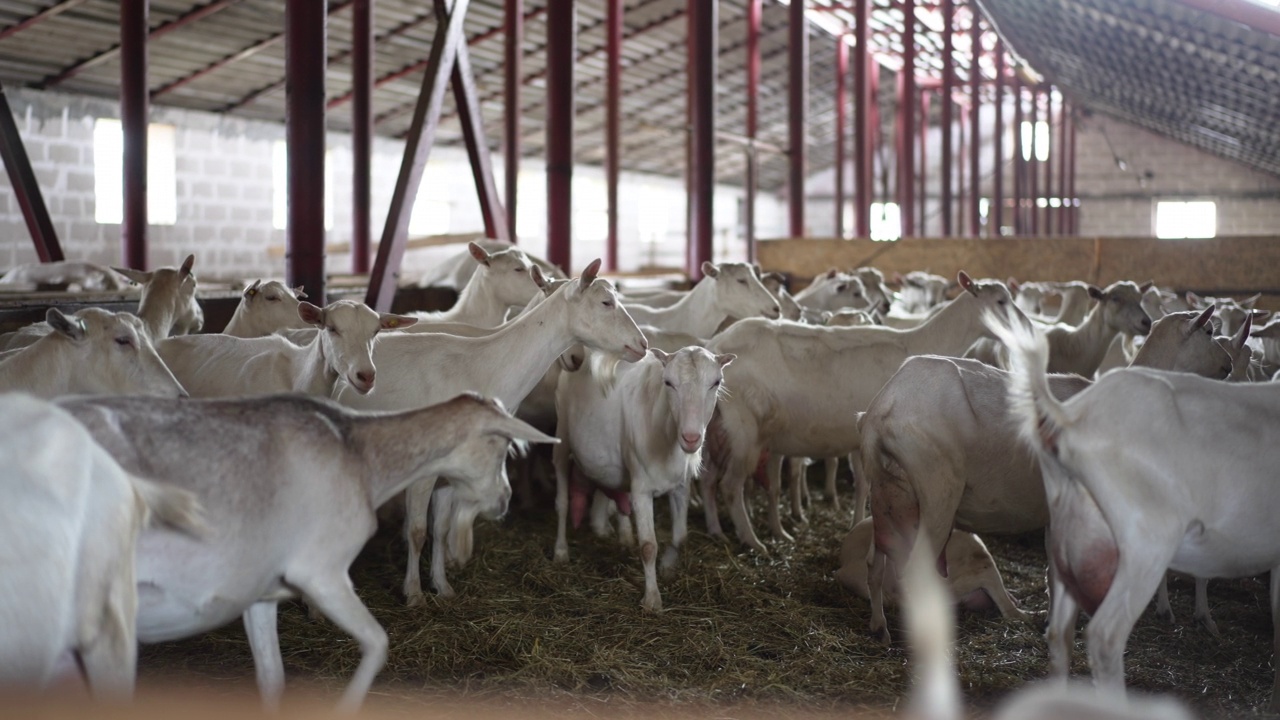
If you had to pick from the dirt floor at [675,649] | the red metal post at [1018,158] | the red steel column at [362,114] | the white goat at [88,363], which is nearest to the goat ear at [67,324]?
the white goat at [88,363]

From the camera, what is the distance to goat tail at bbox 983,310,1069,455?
378 centimetres

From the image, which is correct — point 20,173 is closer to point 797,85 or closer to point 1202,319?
point 1202,319

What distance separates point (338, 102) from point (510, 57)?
825cm

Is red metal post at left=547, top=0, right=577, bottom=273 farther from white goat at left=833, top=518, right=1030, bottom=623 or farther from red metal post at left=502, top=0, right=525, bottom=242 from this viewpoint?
white goat at left=833, top=518, right=1030, bottom=623

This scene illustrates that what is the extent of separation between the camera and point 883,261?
1502cm

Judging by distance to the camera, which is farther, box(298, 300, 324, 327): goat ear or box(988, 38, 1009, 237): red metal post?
box(988, 38, 1009, 237): red metal post

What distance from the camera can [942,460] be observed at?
16.6 ft

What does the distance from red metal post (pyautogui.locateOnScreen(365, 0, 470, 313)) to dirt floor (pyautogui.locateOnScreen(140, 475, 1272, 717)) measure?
2.32 meters

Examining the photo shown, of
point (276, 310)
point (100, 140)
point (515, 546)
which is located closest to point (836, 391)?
point (515, 546)

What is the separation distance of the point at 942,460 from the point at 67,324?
3.78 m

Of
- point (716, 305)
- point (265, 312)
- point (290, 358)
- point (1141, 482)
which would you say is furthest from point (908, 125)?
point (1141, 482)

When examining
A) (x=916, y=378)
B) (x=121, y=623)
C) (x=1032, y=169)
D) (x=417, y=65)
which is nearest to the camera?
(x=121, y=623)

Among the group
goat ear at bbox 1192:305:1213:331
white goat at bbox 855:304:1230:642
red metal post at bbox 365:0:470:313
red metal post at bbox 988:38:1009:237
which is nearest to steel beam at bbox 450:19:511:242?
red metal post at bbox 365:0:470:313

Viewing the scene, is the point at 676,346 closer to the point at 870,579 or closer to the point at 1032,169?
the point at 870,579
